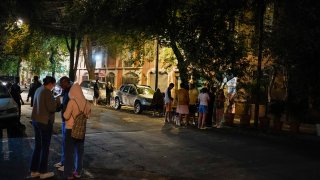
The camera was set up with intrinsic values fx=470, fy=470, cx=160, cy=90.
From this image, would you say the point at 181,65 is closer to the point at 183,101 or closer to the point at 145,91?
the point at 183,101

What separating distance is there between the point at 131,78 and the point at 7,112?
29.0 m

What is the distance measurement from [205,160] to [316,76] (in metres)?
6.23

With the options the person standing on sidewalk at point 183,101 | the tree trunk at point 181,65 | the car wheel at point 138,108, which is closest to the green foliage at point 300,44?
the person standing on sidewalk at point 183,101

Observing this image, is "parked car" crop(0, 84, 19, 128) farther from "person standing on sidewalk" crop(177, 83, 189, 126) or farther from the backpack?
"person standing on sidewalk" crop(177, 83, 189, 126)

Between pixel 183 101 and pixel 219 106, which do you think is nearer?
pixel 183 101

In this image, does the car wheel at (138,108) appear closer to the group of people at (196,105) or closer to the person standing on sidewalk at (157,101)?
the person standing on sidewalk at (157,101)

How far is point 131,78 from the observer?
142ft

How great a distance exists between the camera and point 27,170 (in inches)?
375

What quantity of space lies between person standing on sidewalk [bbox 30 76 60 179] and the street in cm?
34

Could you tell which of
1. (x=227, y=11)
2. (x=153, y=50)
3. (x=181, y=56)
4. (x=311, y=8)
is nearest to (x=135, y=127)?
(x=181, y=56)

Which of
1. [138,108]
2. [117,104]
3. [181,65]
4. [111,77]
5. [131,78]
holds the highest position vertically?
[111,77]

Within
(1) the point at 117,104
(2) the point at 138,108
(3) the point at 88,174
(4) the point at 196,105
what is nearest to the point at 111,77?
(1) the point at 117,104

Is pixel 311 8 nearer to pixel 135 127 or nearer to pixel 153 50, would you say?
pixel 135 127

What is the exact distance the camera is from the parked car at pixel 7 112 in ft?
46.5
